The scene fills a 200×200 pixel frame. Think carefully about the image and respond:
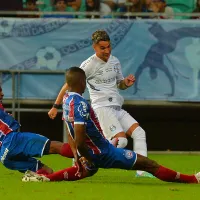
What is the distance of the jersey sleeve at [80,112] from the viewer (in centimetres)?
1088

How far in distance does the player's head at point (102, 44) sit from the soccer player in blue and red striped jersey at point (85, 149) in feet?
6.49

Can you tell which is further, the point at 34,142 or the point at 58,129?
the point at 58,129

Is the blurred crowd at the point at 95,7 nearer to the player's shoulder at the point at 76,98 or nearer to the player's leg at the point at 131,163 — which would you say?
the player's leg at the point at 131,163

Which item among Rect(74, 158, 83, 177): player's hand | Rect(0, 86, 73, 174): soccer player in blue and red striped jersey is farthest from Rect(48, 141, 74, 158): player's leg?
Rect(74, 158, 83, 177): player's hand

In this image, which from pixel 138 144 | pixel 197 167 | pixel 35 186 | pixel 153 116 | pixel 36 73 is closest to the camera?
pixel 35 186

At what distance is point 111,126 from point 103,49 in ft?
3.68

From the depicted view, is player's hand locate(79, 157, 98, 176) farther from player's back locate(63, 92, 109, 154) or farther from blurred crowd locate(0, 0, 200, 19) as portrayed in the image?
blurred crowd locate(0, 0, 200, 19)

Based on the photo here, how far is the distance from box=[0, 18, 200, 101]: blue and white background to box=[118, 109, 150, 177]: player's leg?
570 centimetres

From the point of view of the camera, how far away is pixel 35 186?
11.4 metres

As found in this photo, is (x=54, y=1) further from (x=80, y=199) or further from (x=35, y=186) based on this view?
(x=80, y=199)

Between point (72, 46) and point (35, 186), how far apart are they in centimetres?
815

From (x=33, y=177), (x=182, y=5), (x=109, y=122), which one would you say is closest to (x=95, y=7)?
(x=182, y=5)

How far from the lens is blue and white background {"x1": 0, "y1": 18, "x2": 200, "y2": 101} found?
19.2 meters

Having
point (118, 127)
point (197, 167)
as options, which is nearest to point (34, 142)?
point (118, 127)
